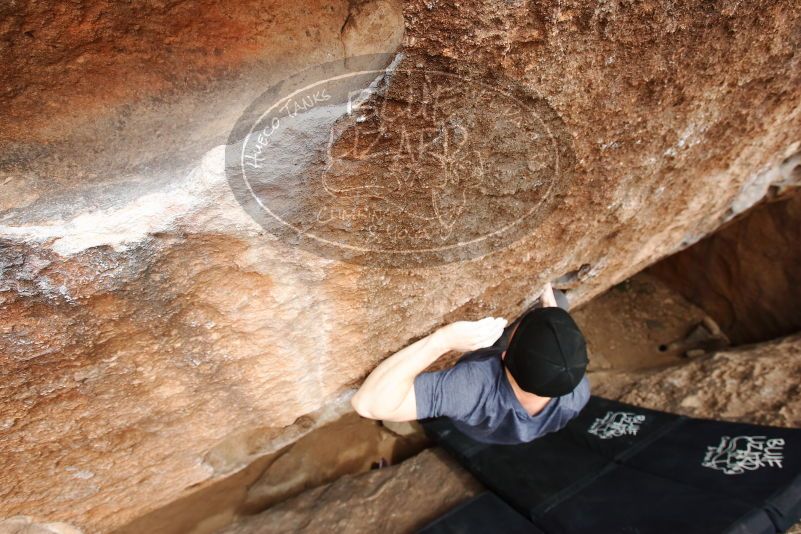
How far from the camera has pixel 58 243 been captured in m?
0.69

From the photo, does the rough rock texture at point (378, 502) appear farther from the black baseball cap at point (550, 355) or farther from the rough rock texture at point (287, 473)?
the black baseball cap at point (550, 355)

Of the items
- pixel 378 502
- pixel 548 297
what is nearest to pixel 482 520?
pixel 378 502

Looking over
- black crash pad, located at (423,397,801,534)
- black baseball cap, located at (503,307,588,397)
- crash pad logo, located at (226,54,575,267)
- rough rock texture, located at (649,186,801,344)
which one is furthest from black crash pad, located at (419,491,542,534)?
rough rock texture, located at (649,186,801,344)

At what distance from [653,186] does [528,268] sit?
1.23ft

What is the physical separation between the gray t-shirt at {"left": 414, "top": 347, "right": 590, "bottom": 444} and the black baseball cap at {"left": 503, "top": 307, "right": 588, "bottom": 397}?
0.15 m

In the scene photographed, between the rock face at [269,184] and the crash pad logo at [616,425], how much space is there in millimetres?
722

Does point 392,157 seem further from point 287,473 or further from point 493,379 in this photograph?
point 287,473

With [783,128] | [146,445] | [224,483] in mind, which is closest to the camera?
[146,445]

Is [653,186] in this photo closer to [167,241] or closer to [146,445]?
[167,241]

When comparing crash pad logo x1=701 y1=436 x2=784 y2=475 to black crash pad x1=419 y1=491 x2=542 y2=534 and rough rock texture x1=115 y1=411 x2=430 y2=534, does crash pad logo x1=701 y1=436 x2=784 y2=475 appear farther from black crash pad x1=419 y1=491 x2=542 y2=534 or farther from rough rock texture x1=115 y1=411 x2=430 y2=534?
rough rock texture x1=115 y1=411 x2=430 y2=534

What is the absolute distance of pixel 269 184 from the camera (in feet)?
2.49

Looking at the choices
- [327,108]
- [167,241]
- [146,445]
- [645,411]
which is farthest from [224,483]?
[645,411]

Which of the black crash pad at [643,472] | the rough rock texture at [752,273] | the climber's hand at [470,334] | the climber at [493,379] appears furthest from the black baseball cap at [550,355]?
the rough rock texture at [752,273]

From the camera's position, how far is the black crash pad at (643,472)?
116 centimetres
